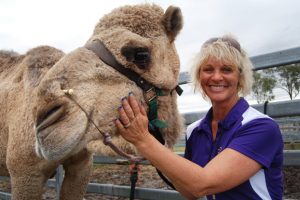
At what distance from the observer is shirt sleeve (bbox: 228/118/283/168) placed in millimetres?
2027

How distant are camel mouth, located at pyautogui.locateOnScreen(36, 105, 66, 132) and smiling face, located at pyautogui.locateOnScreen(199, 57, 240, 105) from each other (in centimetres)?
96

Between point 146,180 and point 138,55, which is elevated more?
point 138,55

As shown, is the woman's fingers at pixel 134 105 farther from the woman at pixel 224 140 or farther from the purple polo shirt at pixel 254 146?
the purple polo shirt at pixel 254 146

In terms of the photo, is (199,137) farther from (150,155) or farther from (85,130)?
(85,130)

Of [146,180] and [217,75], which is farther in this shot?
[146,180]

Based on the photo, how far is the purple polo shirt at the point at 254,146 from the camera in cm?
205

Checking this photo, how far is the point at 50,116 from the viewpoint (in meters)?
2.22

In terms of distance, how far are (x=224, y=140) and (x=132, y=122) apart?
23.0 inches

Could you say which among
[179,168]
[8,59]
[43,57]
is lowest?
[179,168]

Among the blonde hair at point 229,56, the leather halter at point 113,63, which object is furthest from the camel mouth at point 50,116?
the blonde hair at point 229,56

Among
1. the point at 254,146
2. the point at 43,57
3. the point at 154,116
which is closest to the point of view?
the point at 254,146

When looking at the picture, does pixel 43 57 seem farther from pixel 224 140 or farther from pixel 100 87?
pixel 224 140

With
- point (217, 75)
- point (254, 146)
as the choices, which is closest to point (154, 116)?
point (217, 75)

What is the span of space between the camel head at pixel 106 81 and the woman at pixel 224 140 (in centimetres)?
22
